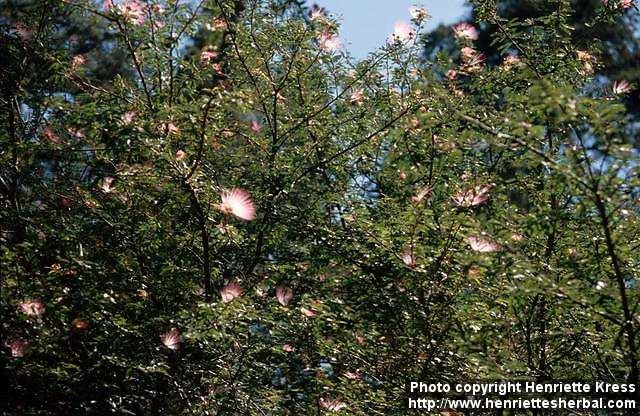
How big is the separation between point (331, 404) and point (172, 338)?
0.82 meters

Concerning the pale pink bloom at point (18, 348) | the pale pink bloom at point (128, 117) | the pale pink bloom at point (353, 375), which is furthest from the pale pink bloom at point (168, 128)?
the pale pink bloom at point (353, 375)

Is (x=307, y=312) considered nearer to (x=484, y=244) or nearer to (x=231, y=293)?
(x=231, y=293)

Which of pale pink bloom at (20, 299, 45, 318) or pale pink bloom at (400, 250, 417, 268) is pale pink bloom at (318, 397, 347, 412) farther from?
pale pink bloom at (20, 299, 45, 318)

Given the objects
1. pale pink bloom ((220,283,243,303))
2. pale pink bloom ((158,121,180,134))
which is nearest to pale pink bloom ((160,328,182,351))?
pale pink bloom ((220,283,243,303))

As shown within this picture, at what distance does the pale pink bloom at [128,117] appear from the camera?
126 inches

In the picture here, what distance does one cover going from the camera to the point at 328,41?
416cm

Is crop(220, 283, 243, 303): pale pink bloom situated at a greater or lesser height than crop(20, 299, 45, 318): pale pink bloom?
greater

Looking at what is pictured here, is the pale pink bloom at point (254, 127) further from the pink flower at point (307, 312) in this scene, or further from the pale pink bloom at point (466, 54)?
the pink flower at point (307, 312)

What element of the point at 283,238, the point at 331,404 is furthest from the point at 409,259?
the point at 283,238

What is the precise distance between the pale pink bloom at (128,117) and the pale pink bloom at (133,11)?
18.9 inches

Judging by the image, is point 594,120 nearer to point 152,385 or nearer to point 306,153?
point 306,153

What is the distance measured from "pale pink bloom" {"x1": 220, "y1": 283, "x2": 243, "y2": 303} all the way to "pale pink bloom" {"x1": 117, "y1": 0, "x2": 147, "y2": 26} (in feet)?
4.39

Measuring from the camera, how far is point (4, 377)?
3053mm

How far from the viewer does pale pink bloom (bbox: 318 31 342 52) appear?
410 centimetres
